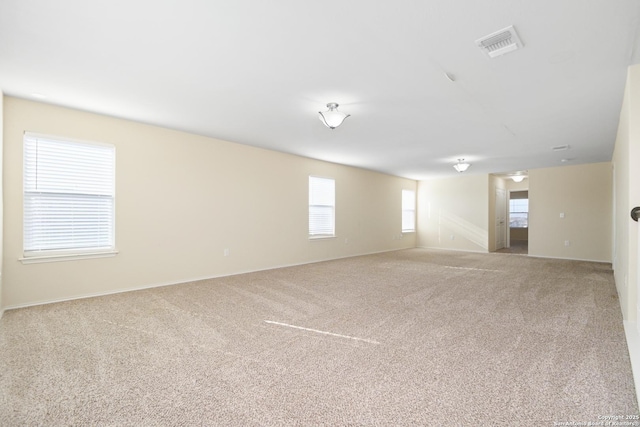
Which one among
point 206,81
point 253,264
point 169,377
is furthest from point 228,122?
point 169,377

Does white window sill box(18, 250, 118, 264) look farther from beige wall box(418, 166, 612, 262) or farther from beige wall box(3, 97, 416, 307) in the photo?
beige wall box(418, 166, 612, 262)

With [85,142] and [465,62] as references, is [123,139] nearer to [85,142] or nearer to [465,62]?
[85,142]

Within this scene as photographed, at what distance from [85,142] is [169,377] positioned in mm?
3417

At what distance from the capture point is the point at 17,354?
233 centimetres

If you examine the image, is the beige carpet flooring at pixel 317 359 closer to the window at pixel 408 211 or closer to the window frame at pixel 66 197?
the window frame at pixel 66 197

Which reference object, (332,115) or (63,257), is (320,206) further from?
(63,257)

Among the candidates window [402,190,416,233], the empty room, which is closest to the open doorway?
window [402,190,416,233]

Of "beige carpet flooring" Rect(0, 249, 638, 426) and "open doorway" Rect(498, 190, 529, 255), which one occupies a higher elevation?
"open doorway" Rect(498, 190, 529, 255)

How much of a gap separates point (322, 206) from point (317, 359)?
5.09 meters

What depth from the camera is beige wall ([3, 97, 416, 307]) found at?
11.5 ft

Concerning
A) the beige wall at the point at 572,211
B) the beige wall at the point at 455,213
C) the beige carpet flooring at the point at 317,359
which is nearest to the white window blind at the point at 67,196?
the beige carpet flooring at the point at 317,359

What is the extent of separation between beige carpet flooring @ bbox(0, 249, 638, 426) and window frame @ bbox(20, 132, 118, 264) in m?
0.64

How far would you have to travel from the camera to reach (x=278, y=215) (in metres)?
6.16

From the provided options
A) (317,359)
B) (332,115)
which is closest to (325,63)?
(332,115)
